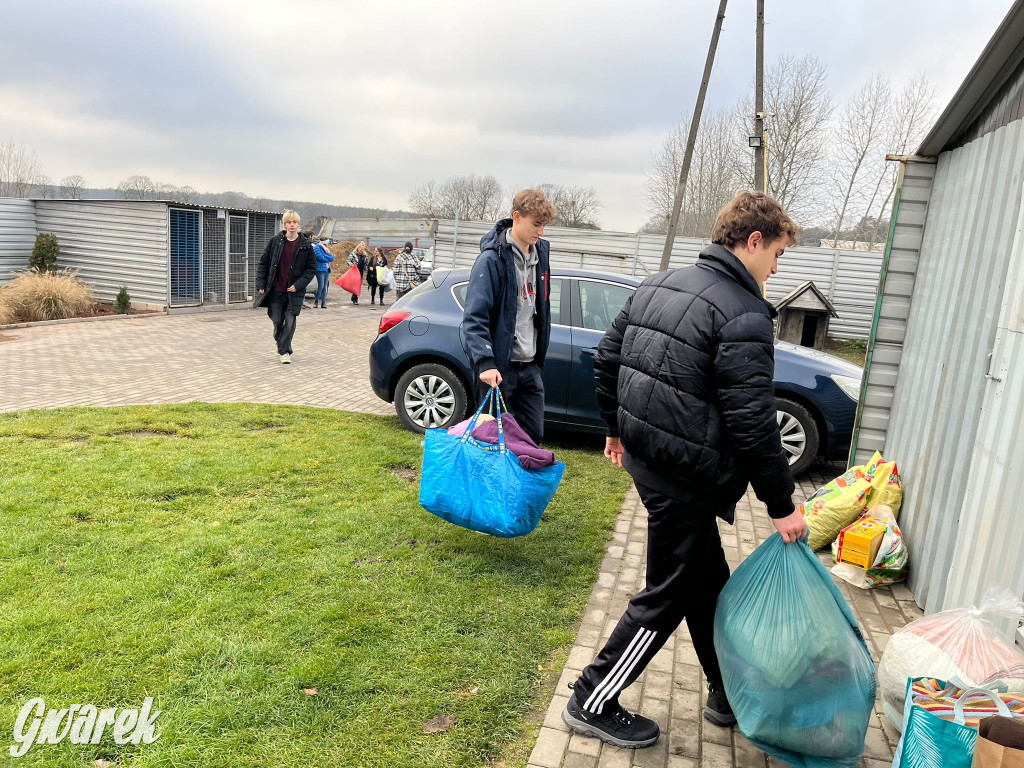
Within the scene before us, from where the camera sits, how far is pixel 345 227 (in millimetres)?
53719

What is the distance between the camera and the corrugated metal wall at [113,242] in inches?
663

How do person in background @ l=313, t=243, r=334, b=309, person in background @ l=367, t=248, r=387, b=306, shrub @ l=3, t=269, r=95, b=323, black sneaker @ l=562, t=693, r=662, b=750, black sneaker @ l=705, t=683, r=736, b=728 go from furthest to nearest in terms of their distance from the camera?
person in background @ l=367, t=248, r=387, b=306, person in background @ l=313, t=243, r=334, b=309, shrub @ l=3, t=269, r=95, b=323, black sneaker @ l=705, t=683, r=736, b=728, black sneaker @ l=562, t=693, r=662, b=750

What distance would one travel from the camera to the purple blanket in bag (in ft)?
13.2

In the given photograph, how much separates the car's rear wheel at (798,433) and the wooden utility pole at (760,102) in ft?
31.3

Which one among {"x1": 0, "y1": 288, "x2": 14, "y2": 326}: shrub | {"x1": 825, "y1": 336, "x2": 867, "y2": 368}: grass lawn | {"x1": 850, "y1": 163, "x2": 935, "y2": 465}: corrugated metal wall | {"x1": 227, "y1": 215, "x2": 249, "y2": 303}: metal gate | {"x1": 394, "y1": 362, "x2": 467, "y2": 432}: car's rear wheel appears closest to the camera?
{"x1": 850, "y1": 163, "x2": 935, "y2": 465}: corrugated metal wall

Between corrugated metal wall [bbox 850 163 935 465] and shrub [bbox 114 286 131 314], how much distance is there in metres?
15.3

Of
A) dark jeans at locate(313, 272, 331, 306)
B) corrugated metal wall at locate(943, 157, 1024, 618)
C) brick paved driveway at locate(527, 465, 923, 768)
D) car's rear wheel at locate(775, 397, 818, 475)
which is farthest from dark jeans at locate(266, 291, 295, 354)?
dark jeans at locate(313, 272, 331, 306)

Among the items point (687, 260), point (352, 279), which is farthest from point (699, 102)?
point (352, 279)

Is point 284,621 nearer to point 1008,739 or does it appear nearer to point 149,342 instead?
point 1008,739

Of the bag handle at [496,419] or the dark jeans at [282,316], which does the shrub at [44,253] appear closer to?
the dark jeans at [282,316]

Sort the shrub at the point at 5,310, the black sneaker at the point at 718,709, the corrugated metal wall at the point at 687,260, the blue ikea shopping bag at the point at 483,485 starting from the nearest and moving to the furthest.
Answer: the black sneaker at the point at 718,709
the blue ikea shopping bag at the point at 483,485
the shrub at the point at 5,310
the corrugated metal wall at the point at 687,260

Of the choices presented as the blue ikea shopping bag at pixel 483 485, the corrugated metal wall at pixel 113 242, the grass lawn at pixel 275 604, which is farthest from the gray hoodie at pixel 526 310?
the corrugated metal wall at pixel 113 242

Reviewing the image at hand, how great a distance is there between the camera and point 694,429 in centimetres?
248

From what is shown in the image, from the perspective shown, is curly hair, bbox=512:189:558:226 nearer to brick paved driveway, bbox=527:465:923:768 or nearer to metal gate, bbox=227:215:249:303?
brick paved driveway, bbox=527:465:923:768
